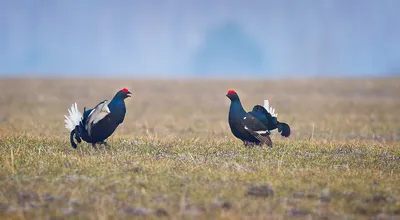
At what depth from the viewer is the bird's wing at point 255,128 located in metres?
14.6

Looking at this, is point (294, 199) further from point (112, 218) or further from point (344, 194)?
point (112, 218)

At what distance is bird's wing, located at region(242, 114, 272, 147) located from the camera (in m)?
14.6

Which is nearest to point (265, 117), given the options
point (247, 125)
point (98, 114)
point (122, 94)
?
point (247, 125)

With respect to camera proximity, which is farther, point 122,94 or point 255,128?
point 255,128

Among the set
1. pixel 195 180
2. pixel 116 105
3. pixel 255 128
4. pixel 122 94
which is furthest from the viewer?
pixel 255 128

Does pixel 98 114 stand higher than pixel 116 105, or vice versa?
pixel 116 105

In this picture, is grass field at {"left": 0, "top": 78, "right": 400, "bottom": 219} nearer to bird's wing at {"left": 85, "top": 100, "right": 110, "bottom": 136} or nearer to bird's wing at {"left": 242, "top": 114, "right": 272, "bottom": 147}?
bird's wing at {"left": 242, "top": 114, "right": 272, "bottom": 147}

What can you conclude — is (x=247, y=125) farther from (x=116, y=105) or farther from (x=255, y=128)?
(x=116, y=105)

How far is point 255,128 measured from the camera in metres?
14.7

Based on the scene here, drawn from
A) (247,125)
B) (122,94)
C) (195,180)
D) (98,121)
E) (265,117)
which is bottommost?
(195,180)

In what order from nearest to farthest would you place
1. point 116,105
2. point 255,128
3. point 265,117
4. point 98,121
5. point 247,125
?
1. point 98,121
2. point 116,105
3. point 247,125
4. point 255,128
5. point 265,117

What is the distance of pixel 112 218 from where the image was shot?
8.56 metres

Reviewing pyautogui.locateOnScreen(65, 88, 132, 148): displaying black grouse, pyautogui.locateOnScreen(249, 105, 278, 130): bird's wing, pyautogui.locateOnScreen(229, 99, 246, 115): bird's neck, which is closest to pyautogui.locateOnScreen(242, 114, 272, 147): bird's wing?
pyautogui.locateOnScreen(229, 99, 246, 115): bird's neck

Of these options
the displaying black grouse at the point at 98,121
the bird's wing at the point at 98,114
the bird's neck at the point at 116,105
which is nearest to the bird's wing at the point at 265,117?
the bird's neck at the point at 116,105
